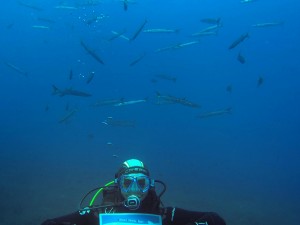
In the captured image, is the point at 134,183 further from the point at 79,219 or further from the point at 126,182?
the point at 79,219

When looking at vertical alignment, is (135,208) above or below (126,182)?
below

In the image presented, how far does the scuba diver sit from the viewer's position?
10.8 ft

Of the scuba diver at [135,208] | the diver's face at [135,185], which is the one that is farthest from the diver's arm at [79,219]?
the diver's face at [135,185]

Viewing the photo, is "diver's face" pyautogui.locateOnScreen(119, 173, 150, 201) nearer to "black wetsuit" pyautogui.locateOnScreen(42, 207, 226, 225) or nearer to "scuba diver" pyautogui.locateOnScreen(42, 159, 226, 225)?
"scuba diver" pyautogui.locateOnScreen(42, 159, 226, 225)

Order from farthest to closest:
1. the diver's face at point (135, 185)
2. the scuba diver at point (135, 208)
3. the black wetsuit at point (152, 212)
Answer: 1. the diver's face at point (135, 185)
2. the black wetsuit at point (152, 212)
3. the scuba diver at point (135, 208)

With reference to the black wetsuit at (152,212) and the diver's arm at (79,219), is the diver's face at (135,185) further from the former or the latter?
the diver's arm at (79,219)

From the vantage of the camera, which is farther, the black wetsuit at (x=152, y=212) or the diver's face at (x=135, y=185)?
the diver's face at (x=135, y=185)

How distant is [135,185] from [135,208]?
0.98 feet

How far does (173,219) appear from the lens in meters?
3.60

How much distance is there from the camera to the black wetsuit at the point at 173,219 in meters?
3.40

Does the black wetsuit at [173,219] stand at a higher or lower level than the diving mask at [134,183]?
lower

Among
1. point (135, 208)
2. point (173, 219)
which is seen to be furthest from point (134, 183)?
point (173, 219)

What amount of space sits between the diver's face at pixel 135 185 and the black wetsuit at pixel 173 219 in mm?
201

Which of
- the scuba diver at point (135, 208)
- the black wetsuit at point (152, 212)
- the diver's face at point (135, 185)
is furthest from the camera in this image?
the diver's face at point (135, 185)
